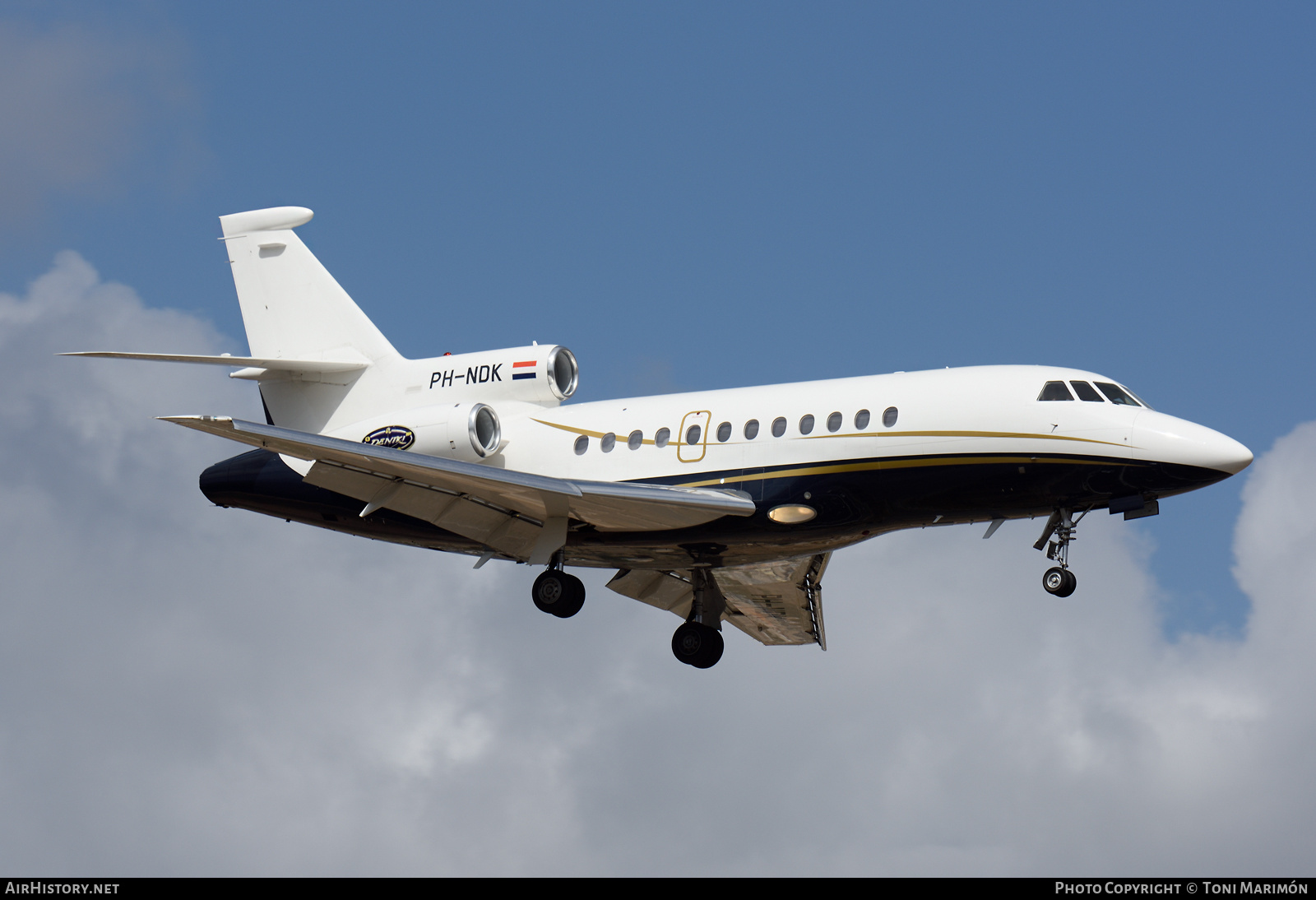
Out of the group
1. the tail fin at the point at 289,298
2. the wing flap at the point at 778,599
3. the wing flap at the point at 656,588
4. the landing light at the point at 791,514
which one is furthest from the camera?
the wing flap at the point at 656,588

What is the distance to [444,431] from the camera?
27688 millimetres

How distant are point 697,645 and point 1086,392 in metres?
8.72

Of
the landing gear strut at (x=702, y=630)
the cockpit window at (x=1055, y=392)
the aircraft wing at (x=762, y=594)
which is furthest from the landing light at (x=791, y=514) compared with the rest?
the landing gear strut at (x=702, y=630)

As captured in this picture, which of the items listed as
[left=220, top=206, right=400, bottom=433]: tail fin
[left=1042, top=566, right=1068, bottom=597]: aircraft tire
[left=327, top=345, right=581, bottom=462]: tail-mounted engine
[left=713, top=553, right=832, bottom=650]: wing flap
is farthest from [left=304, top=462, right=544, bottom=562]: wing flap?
[left=1042, top=566, right=1068, bottom=597]: aircraft tire

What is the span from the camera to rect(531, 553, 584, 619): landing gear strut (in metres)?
27.5

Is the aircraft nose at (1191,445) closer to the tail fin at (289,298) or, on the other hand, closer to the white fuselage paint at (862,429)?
the white fuselage paint at (862,429)

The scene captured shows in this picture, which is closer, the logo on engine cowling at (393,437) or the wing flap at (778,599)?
the logo on engine cowling at (393,437)

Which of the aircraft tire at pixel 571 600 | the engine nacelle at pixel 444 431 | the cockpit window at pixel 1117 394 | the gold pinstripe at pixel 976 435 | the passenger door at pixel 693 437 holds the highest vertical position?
the cockpit window at pixel 1117 394

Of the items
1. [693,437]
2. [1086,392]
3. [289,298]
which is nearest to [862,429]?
[693,437]

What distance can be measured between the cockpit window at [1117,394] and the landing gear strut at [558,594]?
8.80 meters

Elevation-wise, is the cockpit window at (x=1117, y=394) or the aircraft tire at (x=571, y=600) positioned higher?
the cockpit window at (x=1117, y=394)

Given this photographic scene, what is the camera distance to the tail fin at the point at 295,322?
30.8 metres
